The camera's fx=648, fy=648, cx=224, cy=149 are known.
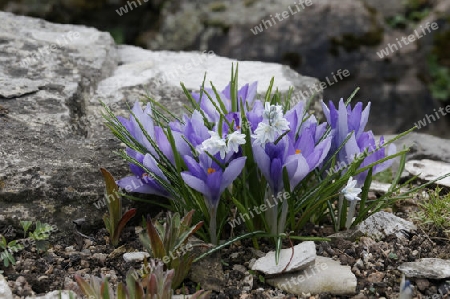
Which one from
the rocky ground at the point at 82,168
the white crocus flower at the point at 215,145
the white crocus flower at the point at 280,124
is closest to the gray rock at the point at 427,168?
the rocky ground at the point at 82,168

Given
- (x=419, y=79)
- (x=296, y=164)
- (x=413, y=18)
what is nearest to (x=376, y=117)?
(x=419, y=79)

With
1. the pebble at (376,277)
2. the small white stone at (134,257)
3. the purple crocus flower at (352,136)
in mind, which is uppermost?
the purple crocus flower at (352,136)

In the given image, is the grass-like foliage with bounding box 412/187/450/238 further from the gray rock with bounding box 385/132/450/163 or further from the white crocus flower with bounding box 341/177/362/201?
the gray rock with bounding box 385/132/450/163

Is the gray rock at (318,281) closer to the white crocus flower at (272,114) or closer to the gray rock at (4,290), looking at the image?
the white crocus flower at (272,114)

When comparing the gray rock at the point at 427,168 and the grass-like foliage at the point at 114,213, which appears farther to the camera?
the gray rock at the point at 427,168

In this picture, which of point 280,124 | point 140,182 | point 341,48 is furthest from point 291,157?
point 341,48

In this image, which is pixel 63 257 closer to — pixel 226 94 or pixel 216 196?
pixel 216 196

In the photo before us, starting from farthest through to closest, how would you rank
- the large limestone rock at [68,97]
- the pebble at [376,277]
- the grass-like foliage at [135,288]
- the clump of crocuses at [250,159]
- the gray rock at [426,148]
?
the gray rock at [426,148]
the large limestone rock at [68,97]
the pebble at [376,277]
the clump of crocuses at [250,159]
the grass-like foliage at [135,288]
